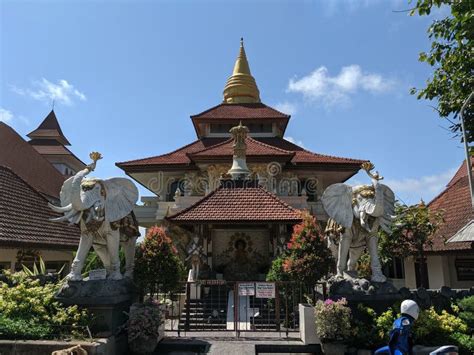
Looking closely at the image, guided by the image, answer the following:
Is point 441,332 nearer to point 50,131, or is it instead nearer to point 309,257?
point 309,257

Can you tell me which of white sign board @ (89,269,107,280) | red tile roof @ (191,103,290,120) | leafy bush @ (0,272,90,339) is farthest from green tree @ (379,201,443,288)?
red tile roof @ (191,103,290,120)

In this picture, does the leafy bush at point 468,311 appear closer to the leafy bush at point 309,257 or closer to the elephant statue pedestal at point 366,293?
the elephant statue pedestal at point 366,293

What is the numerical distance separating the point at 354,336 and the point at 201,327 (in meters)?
3.72

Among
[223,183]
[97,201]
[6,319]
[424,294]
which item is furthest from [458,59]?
[6,319]

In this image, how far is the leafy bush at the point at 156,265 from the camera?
25.0 feet

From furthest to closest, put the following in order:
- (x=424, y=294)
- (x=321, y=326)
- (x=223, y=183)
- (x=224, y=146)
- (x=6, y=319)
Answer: (x=224, y=146) < (x=223, y=183) < (x=424, y=294) < (x=321, y=326) < (x=6, y=319)

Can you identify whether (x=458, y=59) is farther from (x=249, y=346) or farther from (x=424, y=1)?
(x=249, y=346)

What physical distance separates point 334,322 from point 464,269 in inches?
398

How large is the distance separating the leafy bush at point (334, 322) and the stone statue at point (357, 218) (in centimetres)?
107

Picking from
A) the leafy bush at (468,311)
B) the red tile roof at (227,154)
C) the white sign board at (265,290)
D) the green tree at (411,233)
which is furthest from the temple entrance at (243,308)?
the red tile roof at (227,154)

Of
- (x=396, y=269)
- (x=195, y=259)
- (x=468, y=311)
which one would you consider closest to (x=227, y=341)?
(x=195, y=259)

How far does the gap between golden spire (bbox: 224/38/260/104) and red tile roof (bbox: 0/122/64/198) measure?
13.0m

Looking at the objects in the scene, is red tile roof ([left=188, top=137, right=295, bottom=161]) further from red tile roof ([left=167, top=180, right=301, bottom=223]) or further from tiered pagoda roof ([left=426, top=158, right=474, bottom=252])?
tiered pagoda roof ([left=426, top=158, right=474, bottom=252])

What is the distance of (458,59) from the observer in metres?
8.89
